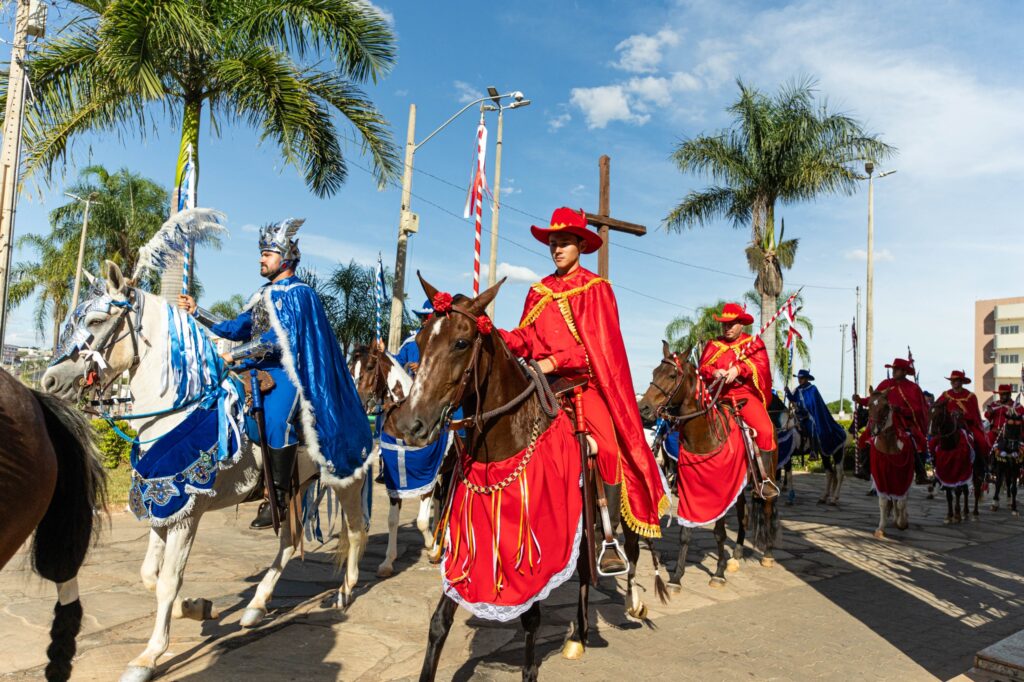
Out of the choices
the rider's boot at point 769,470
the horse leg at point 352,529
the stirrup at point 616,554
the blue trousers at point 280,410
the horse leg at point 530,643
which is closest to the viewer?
the horse leg at point 530,643

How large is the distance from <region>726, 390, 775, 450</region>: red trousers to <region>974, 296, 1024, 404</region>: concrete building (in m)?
63.8

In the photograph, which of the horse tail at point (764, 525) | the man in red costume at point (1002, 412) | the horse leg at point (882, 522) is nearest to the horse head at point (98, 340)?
the horse tail at point (764, 525)

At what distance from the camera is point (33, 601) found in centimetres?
536

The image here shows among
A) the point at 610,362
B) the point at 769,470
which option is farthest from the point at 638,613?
the point at 769,470

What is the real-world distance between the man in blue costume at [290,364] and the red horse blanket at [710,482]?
3606 millimetres

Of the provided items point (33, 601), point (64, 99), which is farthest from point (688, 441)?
point (64, 99)

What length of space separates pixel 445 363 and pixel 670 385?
4.26 meters

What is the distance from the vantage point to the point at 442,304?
362cm

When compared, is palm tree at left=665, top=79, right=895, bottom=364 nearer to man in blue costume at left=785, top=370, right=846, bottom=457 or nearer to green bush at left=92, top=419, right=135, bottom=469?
man in blue costume at left=785, top=370, right=846, bottom=457

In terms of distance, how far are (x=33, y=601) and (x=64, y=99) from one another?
9.64m

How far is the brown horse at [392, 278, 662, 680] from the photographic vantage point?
341 centimetres

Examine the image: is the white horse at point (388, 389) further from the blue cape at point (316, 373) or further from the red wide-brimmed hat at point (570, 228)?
the red wide-brimmed hat at point (570, 228)

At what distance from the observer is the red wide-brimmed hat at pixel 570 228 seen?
464 centimetres

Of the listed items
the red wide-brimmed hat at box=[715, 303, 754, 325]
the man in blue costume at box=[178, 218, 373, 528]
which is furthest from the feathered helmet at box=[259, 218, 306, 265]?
the red wide-brimmed hat at box=[715, 303, 754, 325]
